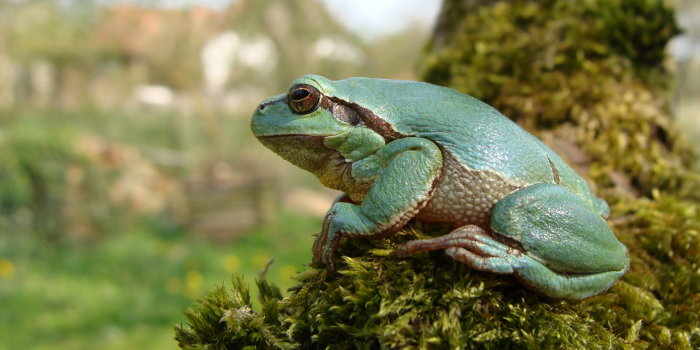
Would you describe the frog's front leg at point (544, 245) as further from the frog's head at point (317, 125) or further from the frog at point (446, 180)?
the frog's head at point (317, 125)

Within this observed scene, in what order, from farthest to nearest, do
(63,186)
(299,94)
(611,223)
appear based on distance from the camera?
1. (63,186)
2. (611,223)
3. (299,94)

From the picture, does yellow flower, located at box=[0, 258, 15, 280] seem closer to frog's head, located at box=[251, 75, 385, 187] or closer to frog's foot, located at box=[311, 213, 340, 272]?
frog's head, located at box=[251, 75, 385, 187]

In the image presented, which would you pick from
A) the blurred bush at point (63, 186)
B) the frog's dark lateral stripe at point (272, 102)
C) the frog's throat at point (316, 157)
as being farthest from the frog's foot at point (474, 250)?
the blurred bush at point (63, 186)

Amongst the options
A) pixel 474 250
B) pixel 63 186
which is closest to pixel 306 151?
pixel 474 250

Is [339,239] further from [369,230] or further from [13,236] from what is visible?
[13,236]

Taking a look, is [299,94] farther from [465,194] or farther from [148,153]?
[148,153]

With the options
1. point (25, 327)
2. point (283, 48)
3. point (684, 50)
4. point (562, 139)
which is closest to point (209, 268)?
point (25, 327)
